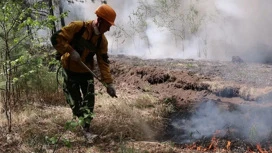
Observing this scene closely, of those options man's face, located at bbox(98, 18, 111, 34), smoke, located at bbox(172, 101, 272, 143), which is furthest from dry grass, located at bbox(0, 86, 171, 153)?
man's face, located at bbox(98, 18, 111, 34)

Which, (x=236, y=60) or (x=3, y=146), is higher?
(x=236, y=60)

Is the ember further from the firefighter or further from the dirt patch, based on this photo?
the firefighter

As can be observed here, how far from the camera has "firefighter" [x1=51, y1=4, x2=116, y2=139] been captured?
4207mm

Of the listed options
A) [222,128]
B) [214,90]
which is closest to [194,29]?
[214,90]

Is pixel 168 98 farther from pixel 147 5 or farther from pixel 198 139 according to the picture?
pixel 147 5

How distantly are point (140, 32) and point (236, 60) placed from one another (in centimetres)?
864

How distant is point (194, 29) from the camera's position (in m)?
18.0

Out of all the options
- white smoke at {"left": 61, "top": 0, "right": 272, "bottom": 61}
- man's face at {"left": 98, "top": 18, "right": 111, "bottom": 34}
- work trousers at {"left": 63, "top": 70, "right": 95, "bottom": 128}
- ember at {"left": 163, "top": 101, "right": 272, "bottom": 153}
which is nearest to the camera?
man's face at {"left": 98, "top": 18, "right": 111, "bottom": 34}

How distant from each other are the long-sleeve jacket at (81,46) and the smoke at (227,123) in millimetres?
1726

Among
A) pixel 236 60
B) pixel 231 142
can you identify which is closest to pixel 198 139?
pixel 231 142

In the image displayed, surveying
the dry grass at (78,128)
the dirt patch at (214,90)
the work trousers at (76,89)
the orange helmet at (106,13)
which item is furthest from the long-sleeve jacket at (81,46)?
the dirt patch at (214,90)

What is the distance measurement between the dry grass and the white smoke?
8385 millimetres

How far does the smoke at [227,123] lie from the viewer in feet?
17.2

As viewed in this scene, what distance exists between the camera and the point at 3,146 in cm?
435
